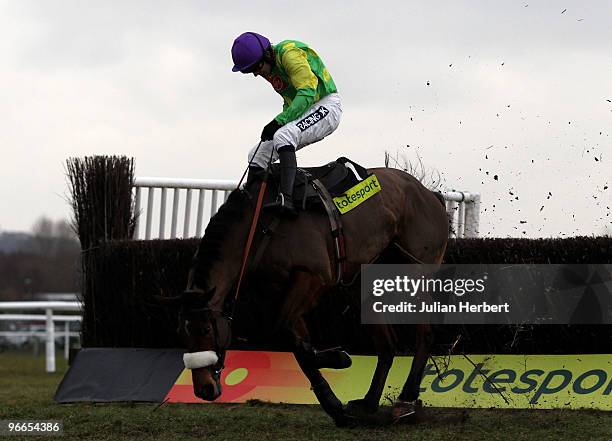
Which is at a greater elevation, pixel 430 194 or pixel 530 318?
pixel 430 194

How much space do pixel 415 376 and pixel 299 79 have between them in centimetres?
205

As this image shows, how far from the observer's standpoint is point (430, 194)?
717cm

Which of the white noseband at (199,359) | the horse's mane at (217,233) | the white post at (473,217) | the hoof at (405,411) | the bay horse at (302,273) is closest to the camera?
the white noseband at (199,359)

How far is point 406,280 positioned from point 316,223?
41.3 inches

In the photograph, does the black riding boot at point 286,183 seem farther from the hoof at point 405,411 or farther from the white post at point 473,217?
the white post at point 473,217

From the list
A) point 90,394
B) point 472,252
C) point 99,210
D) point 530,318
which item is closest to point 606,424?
point 530,318

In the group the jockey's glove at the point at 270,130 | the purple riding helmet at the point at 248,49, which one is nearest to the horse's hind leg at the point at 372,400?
the jockey's glove at the point at 270,130

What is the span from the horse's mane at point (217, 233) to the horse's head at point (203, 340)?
8.1 inches

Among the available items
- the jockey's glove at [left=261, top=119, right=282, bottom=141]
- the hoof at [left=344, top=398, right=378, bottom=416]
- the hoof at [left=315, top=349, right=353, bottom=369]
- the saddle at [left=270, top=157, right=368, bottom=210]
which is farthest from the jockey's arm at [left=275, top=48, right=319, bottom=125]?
the hoof at [left=344, top=398, right=378, bottom=416]

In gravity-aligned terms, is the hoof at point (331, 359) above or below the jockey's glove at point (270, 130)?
below

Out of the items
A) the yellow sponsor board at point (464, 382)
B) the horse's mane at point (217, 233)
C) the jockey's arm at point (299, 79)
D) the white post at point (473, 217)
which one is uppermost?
the jockey's arm at point (299, 79)

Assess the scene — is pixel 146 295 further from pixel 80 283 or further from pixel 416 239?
pixel 416 239

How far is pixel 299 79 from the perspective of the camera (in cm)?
632

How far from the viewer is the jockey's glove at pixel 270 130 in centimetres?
647
